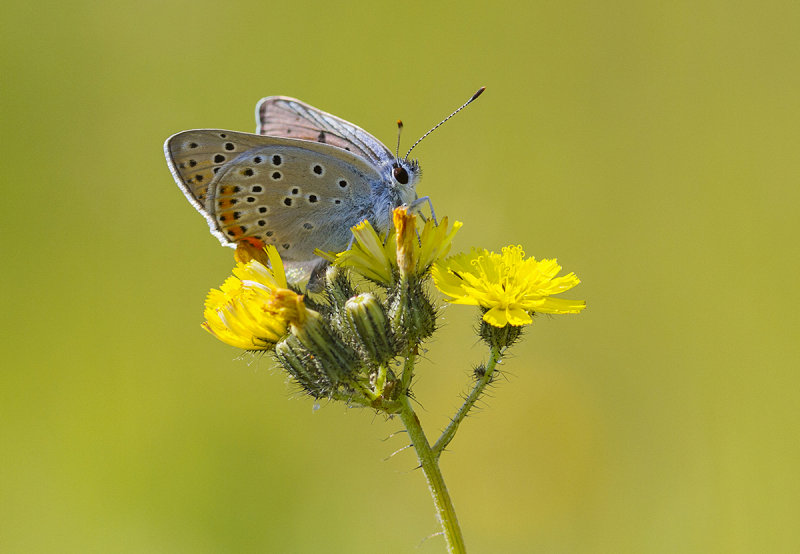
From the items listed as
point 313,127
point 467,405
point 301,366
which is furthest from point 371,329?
point 313,127

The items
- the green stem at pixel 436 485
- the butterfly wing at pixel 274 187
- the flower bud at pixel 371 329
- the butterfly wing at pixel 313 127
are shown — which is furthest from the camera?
the butterfly wing at pixel 313 127

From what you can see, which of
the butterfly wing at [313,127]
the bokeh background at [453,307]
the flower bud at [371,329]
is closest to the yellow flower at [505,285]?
the flower bud at [371,329]

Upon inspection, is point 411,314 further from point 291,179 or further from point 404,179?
point 291,179

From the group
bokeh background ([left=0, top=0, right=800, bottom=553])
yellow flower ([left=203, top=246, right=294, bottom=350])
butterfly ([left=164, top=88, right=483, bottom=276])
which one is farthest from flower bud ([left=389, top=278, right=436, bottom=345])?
bokeh background ([left=0, top=0, right=800, bottom=553])

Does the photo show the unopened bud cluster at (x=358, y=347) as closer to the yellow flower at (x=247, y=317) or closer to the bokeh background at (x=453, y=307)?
the yellow flower at (x=247, y=317)

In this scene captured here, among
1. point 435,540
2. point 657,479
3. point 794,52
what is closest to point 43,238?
point 435,540

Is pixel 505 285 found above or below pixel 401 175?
below
